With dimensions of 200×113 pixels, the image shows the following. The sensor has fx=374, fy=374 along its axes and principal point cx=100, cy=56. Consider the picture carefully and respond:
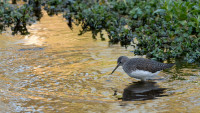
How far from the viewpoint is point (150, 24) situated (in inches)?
580

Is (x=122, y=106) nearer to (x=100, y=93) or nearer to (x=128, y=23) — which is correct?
(x=100, y=93)

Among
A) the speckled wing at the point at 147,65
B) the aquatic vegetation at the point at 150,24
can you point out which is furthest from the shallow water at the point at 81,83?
the aquatic vegetation at the point at 150,24

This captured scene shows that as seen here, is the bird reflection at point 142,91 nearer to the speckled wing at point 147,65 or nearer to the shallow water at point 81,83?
the shallow water at point 81,83

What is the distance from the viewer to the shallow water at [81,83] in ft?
25.5

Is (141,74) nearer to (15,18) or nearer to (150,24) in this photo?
(150,24)

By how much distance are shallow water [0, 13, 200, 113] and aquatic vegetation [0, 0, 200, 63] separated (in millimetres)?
800

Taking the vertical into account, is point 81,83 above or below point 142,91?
above

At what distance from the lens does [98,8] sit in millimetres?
16641

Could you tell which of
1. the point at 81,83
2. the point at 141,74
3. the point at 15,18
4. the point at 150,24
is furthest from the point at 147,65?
the point at 15,18

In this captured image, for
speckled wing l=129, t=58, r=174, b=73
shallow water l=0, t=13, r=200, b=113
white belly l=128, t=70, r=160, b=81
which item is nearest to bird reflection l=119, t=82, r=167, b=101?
shallow water l=0, t=13, r=200, b=113

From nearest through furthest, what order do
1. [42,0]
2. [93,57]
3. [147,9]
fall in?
[93,57], [147,9], [42,0]

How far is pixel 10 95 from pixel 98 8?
29.3ft

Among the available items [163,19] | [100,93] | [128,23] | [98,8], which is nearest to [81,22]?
[98,8]

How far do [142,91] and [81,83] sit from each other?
151cm
